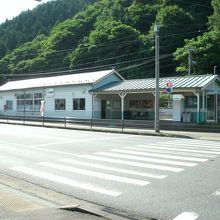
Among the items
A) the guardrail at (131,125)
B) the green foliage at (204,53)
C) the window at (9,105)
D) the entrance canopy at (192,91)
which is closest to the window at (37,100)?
the window at (9,105)

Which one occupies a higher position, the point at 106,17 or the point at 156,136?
the point at 106,17

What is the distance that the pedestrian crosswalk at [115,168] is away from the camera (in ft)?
32.1

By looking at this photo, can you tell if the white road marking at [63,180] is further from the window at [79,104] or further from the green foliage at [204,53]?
the green foliage at [204,53]

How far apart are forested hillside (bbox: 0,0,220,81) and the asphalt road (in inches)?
1669

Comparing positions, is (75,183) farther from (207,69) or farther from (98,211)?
(207,69)

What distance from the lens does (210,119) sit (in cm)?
3406

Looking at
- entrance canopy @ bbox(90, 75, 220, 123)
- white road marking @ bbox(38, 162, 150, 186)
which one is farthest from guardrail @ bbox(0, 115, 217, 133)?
white road marking @ bbox(38, 162, 150, 186)

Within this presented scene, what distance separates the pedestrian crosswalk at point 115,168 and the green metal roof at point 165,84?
14.8 meters

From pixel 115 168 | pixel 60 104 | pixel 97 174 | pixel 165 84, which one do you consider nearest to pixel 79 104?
pixel 60 104

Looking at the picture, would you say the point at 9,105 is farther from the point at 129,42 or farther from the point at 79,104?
the point at 129,42

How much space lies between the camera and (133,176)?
34.5ft

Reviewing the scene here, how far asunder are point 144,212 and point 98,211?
2.75ft

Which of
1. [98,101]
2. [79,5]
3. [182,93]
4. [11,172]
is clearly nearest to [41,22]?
[79,5]

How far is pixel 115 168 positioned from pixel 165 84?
A: 2223 centimetres
